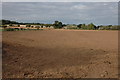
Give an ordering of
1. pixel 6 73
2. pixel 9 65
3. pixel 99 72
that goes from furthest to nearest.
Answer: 1. pixel 9 65
2. pixel 99 72
3. pixel 6 73

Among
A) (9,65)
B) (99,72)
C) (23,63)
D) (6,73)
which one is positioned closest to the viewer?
(6,73)

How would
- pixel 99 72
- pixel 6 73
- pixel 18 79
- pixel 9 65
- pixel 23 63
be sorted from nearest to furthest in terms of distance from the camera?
pixel 18 79 → pixel 6 73 → pixel 99 72 → pixel 9 65 → pixel 23 63

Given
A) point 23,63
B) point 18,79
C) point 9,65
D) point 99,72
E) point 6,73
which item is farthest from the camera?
point 23,63

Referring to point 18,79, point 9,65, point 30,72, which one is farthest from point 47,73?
point 9,65

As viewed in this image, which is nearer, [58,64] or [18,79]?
[18,79]

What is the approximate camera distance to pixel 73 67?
26.3 feet

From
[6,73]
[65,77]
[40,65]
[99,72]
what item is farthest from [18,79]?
[99,72]

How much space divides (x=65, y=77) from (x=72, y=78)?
211 mm

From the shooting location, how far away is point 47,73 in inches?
274

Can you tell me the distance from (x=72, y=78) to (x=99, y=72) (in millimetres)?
1305

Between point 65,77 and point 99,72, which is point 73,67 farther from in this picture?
point 65,77

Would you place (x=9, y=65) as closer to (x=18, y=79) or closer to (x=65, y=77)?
(x=18, y=79)

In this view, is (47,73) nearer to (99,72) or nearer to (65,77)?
(65,77)

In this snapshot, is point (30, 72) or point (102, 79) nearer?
point (102, 79)
